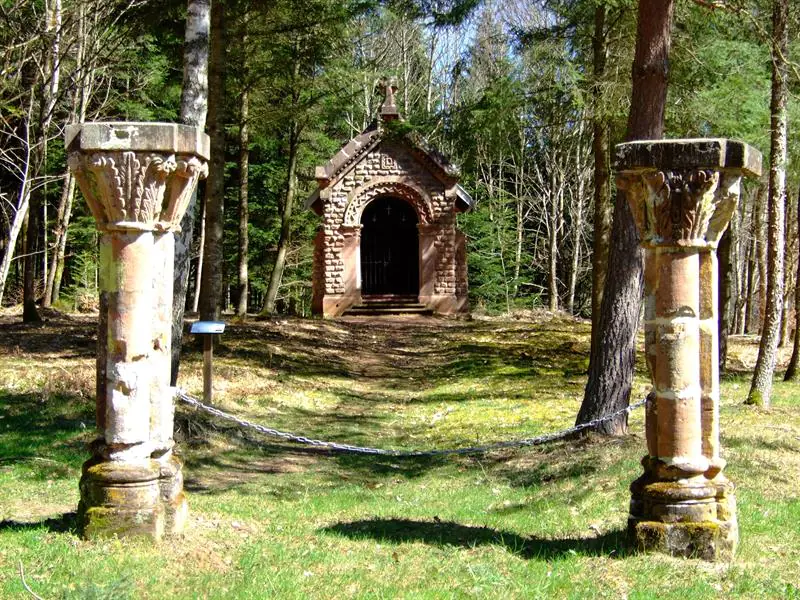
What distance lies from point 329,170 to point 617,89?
13.4m

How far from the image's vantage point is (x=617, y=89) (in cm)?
1369

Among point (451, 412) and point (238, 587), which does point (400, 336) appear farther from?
point (238, 587)

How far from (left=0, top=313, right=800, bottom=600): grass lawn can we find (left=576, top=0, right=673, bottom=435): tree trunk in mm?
537

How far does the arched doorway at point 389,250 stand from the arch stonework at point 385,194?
122cm

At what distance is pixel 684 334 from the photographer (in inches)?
231

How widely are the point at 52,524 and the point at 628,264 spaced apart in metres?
6.32

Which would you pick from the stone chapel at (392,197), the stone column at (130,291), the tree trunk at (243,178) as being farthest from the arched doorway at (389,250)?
the stone column at (130,291)

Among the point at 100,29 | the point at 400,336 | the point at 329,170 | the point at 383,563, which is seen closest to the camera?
the point at 383,563

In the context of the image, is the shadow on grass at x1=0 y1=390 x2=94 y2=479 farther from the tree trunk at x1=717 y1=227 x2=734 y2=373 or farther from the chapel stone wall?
the chapel stone wall

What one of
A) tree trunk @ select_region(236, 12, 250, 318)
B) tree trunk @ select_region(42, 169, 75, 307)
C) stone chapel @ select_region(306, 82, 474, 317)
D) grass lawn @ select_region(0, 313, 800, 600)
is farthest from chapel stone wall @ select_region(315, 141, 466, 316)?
grass lawn @ select_region(0, 313, 800, 600)

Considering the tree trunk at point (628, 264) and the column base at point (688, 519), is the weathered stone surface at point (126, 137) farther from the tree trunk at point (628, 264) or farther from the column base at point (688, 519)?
the tree trunk at point (628, 264)

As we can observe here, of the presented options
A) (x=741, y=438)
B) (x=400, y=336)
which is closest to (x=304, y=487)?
(x=741, y=438)

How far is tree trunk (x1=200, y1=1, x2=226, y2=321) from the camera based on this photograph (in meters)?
13.7

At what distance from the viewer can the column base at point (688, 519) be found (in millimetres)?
5723
